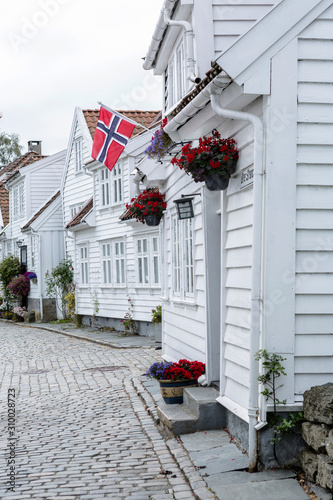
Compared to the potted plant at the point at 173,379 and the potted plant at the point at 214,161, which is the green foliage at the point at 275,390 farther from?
the potted plant at the point at 173,379

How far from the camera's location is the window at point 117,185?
71.6 feet

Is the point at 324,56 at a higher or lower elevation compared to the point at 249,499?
higher

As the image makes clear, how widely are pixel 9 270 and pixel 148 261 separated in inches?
647

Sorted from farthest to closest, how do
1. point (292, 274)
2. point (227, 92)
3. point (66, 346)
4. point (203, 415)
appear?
point (66, 346) → point (203, 415) → point (227, 92) → point (292, 274)

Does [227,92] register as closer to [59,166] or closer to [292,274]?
[292,274]

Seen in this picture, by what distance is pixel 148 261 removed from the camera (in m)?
19.8

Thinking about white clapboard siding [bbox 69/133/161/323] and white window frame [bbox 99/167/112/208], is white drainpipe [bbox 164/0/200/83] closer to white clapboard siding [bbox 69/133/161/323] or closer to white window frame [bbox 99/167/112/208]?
white clapboard siding [bbox 69/133/161/323]

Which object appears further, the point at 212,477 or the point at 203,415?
the point at 203,415

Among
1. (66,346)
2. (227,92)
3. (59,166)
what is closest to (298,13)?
(227,92)

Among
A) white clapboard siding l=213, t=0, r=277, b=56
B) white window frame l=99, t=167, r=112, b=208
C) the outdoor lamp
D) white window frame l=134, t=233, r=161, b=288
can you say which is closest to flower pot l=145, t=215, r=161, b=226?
the outdoor lamp

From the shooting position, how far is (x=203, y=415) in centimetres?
757

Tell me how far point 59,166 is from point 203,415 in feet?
86.8

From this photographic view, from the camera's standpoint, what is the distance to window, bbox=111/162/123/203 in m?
21.8

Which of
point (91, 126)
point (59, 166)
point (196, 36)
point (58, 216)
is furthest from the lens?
point (59, 166)
